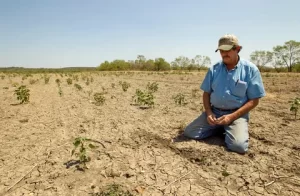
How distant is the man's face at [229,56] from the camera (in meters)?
3.28

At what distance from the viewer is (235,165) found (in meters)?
2.86

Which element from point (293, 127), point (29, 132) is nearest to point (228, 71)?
point (293, 127)

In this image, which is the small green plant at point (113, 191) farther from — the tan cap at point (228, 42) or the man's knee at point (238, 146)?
the tan cap at point (228, 42)

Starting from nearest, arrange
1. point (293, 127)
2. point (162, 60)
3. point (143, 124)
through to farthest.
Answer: point (293, 127), point (143, 124), point (162, 60)

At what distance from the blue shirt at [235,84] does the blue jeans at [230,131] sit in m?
0.21

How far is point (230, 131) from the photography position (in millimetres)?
3301

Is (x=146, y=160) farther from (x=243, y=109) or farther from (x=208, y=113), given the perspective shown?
(x=243, y=109)

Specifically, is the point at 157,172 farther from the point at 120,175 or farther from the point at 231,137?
the point at 231,137

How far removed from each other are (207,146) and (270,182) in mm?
1032

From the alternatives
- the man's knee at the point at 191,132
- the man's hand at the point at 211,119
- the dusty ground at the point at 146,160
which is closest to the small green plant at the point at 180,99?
the dusty ground at the point at 146,160

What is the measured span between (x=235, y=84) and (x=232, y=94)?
14cm

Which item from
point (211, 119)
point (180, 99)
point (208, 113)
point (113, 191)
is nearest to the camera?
point (113, 191)

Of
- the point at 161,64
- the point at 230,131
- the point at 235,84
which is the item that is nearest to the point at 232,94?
the point at 235,84

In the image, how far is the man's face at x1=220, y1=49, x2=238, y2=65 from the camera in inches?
129
